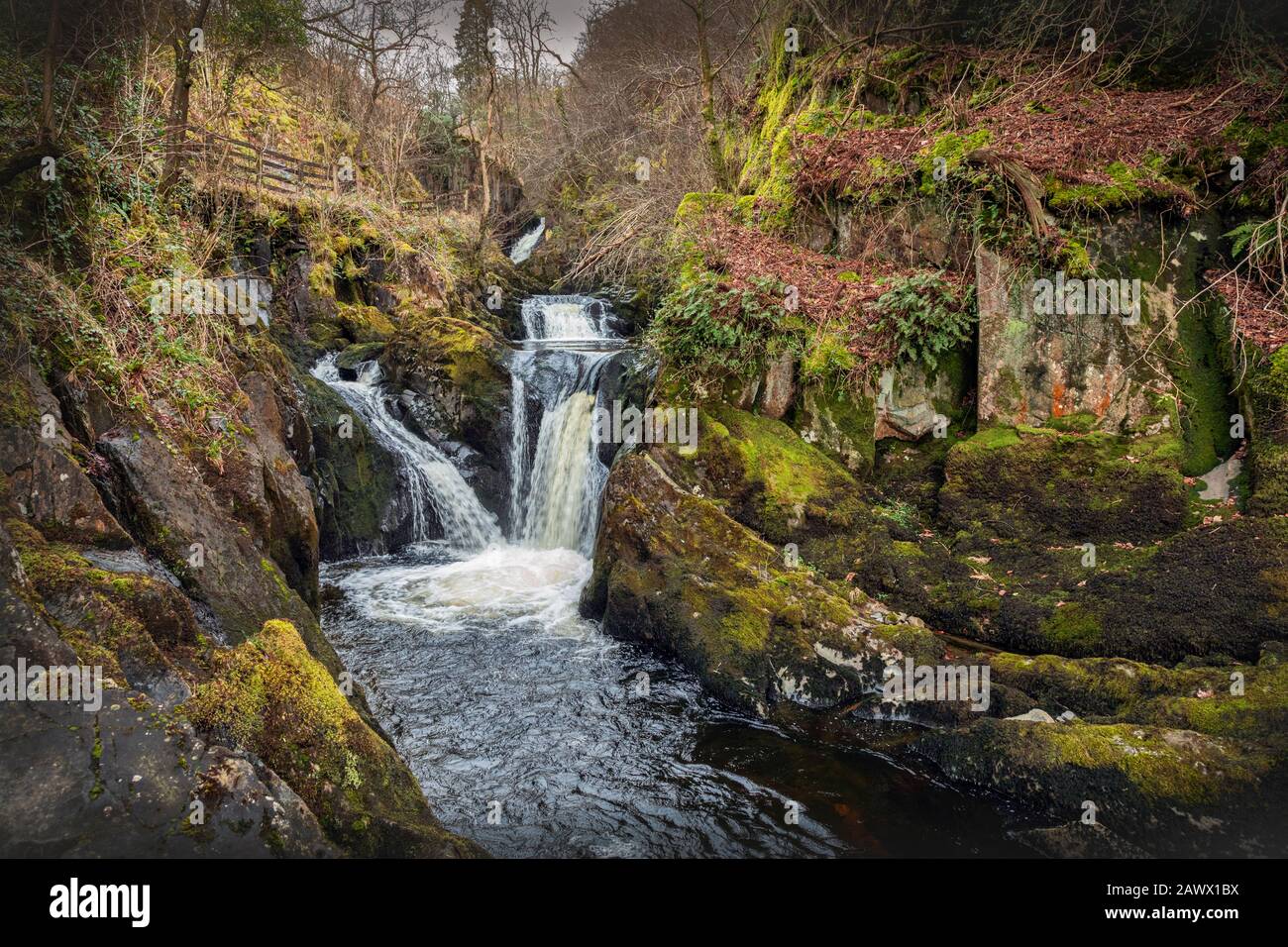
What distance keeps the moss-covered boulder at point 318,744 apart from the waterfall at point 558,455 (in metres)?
6.78

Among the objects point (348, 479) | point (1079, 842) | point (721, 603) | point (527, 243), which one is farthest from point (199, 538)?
point (527, 243)

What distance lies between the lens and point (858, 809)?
5289 millimetres

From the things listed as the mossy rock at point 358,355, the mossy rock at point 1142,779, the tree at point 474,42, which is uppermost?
the tree at point 474,42

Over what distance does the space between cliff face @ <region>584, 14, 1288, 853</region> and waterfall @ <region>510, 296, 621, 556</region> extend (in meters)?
2.55

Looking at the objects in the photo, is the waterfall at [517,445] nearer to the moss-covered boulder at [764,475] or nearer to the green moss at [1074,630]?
the moss-covered boulder at [764,475]

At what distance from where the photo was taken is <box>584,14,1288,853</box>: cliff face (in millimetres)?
5633

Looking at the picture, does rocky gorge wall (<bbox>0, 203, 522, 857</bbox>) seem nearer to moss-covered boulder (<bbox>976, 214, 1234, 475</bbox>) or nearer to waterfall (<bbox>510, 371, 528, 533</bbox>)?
waterfall (<bbox>510, 371, 528, 533</bbox>)

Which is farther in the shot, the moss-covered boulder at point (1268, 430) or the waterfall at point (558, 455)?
the waterfall at point (558, 455)

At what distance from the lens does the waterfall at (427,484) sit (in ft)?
39.7

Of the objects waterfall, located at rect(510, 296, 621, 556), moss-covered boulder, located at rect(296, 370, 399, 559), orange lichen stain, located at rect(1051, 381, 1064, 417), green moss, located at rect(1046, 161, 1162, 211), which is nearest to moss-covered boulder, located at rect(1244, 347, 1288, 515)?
orange lichen stain, located at rect(1051, 381, 1064, 417)

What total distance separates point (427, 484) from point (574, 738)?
7.15 meters

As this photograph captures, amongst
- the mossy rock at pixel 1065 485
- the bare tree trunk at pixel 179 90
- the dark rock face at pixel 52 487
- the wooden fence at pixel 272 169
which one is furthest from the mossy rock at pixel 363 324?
the mossy rock at pixel 1065 485

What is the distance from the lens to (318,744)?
12.9 feet
